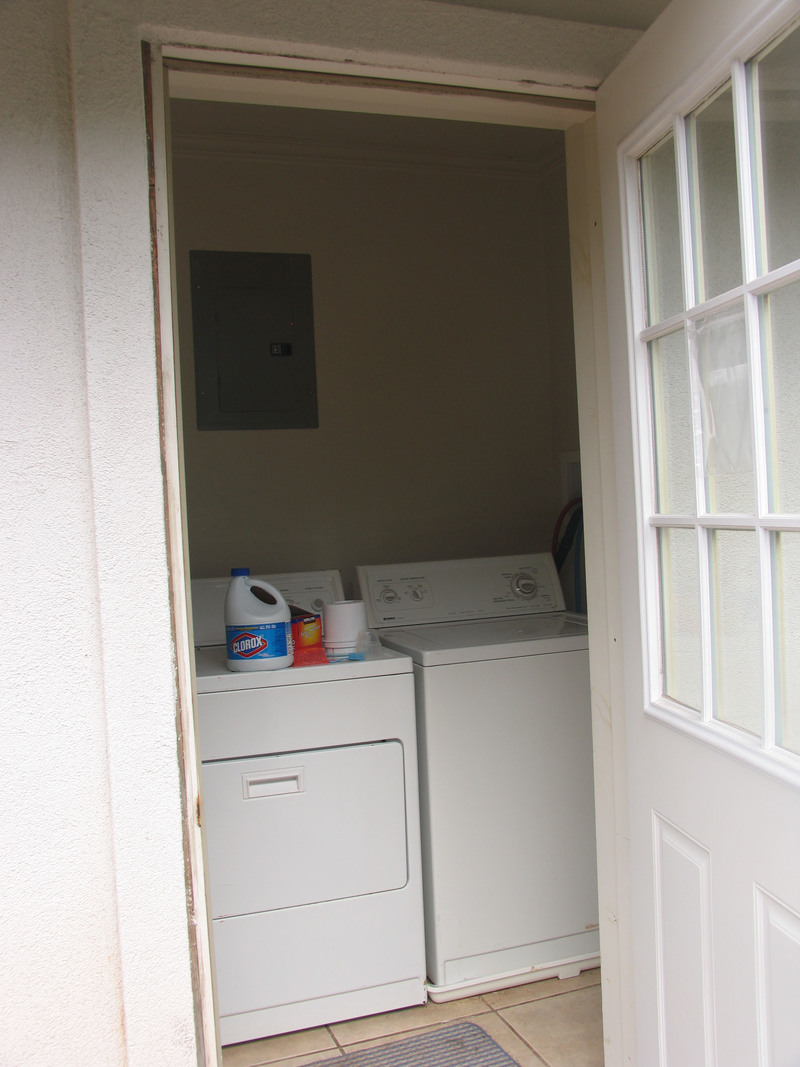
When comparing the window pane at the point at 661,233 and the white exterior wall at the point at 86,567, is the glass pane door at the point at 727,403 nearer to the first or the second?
the window pane at the point at 661,233

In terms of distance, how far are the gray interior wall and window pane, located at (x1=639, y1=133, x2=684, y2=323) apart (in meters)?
1.72

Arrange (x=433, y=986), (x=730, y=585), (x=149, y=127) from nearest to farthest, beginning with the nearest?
(x=730, y=585)
(x=149, y=127)
(x=433, y=986)

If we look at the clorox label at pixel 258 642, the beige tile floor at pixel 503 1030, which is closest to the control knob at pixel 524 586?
the clorox label at pixel 258 642

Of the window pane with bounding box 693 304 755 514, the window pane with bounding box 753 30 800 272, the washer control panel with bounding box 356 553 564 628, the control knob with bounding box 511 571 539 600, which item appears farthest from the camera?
the control knob with bounding box 511 571 539 600

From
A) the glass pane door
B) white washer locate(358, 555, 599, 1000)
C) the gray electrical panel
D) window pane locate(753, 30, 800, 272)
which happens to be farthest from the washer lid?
window pane locate(753, 30, 800, 272)

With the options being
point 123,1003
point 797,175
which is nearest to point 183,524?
point 123,1003

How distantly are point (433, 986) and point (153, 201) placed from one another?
1985mm

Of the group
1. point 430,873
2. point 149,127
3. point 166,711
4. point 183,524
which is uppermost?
point 149,127

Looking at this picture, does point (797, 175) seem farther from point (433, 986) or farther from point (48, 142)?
point (433, 986)

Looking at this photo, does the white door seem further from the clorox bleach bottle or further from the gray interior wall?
the gray interior wall

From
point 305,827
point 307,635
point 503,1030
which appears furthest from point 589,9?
point 503,1030

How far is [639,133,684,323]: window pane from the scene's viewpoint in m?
1.40

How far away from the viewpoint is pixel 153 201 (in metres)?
1.41

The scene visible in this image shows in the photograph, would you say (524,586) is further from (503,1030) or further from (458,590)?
(503,1030)
